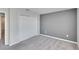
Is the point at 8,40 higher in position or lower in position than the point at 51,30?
lower

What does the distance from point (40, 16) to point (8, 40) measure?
495 centimetres

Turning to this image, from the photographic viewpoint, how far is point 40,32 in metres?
8.48

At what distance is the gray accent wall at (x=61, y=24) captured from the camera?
5019mm

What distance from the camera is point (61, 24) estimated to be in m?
5.96

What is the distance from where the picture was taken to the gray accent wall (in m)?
5.02

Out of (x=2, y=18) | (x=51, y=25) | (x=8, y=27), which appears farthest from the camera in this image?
(x=51, y=25)

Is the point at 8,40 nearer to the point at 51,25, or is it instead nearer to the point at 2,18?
the point at 2,18

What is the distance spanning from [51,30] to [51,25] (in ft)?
1.51
